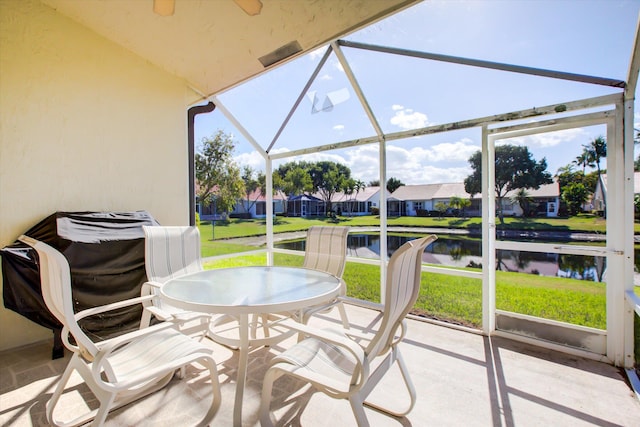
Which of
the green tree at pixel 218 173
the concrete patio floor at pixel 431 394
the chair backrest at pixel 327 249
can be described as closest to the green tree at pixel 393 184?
the chair backrest at pixel 327 249

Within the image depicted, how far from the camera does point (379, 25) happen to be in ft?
10.3

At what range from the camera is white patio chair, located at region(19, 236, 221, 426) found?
159 centimetres

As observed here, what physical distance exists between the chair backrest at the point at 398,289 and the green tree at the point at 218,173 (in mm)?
4494

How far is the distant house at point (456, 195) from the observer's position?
10.6ft

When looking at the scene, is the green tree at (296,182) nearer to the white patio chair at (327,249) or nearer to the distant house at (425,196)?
the distant house at (425,196)

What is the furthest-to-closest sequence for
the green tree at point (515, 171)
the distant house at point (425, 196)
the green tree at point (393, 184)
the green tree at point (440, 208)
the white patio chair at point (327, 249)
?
the green tree at point (393, 184) → the green tree at point (440, 208) → the distant house at point (425, 196) → the white patio chair at point (327, 249) → the green tree at point (515, 171)

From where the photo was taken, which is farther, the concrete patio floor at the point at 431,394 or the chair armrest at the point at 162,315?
the chair armrest at the point at 162,315

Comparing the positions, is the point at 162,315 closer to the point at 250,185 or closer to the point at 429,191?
the point at 429,191

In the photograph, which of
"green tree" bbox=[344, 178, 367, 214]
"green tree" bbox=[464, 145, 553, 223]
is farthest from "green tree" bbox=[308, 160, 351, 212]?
"green tree" bbox=[464, 145, 553, 223]

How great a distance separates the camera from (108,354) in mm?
1754

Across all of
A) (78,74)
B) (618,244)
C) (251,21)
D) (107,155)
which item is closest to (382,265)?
(618,244)

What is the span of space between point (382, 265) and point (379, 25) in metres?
3.09

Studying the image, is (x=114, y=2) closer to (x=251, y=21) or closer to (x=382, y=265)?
(x=251, y=21)

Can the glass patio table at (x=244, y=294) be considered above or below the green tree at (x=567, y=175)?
below
